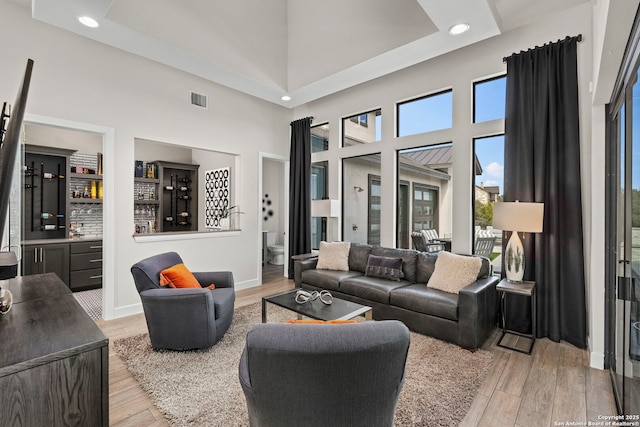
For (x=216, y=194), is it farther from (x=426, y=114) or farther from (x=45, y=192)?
(x=426, y=114)

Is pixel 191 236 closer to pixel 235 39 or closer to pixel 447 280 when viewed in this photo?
pixel 235 39

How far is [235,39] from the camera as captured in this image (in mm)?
4367

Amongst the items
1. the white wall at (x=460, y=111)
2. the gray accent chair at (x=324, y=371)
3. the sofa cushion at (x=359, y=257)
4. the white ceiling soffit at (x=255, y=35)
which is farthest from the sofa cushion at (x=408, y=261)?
the gray accent chair at (x=324, y=371)

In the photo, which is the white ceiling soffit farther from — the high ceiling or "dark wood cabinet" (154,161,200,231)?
"dark wood cabinet" (154,161,200,231)

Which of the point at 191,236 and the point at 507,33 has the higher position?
the point at 507,33

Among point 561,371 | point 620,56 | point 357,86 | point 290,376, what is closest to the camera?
point 290,376

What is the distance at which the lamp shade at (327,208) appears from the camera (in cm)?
494

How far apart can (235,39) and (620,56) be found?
417 centimetres

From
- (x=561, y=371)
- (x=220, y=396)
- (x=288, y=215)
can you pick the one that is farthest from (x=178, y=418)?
(x=288, y=215)

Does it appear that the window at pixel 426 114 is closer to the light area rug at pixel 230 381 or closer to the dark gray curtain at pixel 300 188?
the dark gray curtain at pixel 300 188

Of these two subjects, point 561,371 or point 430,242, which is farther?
point 430,242

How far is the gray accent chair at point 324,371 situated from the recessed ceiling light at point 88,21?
12.0ft

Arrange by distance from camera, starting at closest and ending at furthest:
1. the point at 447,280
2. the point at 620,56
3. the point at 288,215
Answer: the point at 620,56, the point at 447,280, the point at 288,215

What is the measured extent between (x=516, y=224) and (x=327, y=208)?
2652 millimetres
